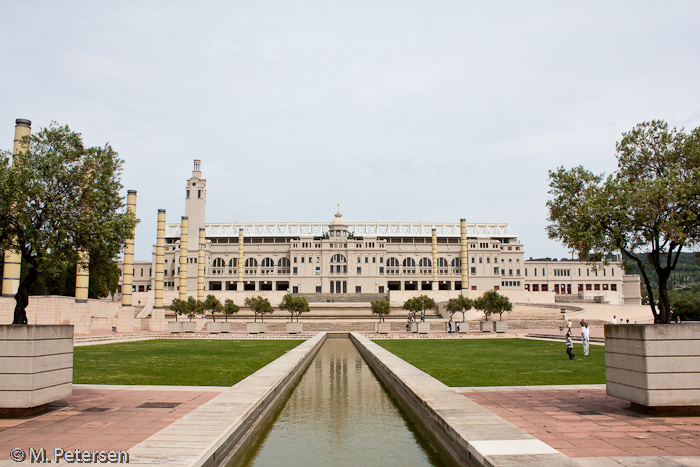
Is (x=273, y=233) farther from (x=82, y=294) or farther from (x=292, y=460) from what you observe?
(x=292, y=460)

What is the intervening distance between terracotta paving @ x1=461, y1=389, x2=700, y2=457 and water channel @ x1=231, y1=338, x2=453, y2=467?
181 centimetres

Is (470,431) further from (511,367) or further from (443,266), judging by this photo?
(443,266)

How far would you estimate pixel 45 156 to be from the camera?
1216cm

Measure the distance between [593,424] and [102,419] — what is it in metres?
8.94

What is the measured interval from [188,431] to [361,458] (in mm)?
2825

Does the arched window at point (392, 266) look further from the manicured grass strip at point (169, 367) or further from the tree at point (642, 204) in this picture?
the tree at point (642, 204)

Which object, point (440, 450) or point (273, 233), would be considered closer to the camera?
point (440, 450)

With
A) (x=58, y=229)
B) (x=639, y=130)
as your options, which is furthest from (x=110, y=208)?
(x=639, y=130)

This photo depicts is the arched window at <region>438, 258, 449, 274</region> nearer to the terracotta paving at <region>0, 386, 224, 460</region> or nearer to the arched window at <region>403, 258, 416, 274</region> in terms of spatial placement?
the arched window at <region>403, 258, 416, 274</region>

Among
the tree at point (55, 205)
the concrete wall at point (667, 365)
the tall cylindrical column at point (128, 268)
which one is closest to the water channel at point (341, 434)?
the concrete wall at point (667, 365)

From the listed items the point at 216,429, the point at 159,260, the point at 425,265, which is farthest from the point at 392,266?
the point at 216,429

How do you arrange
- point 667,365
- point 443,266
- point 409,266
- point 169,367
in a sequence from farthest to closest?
point 443,266 → point 409,266 → point 169,367 → point 667,365

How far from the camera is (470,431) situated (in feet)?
28.3

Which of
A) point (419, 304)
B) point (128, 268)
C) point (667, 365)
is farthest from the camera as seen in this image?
point (128, 268)
